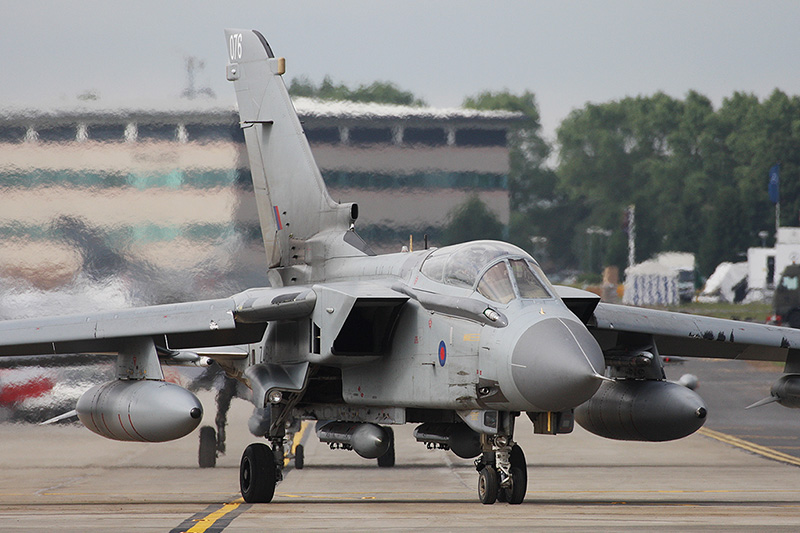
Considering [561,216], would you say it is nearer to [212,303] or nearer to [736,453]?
[736,453]

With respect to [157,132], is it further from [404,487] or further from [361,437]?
[361,437]

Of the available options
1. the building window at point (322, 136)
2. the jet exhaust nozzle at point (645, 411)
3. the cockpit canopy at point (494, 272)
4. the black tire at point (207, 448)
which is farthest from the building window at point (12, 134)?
the jet exhaust nozzle at point (645, 411)

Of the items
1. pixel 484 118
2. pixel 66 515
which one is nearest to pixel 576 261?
pixel 484 118

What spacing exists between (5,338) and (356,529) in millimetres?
5800

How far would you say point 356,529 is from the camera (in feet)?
32.1

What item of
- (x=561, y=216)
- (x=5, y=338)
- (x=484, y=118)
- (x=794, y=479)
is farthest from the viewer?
(x=561, y=216)

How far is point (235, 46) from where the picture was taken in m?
16.4

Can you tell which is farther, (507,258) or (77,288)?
(77,288)

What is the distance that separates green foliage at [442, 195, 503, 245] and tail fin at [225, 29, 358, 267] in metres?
4.91

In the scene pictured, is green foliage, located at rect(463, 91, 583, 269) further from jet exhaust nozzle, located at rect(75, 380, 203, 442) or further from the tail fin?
jet exhaust nozzle, located at rect(75, 380, 203, 442)

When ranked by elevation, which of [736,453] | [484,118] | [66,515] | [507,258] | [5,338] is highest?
[484,118]

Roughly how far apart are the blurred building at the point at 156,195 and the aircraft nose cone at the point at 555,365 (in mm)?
8230

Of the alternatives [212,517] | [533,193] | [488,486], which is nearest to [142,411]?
[212,517]

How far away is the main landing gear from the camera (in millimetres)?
11695
